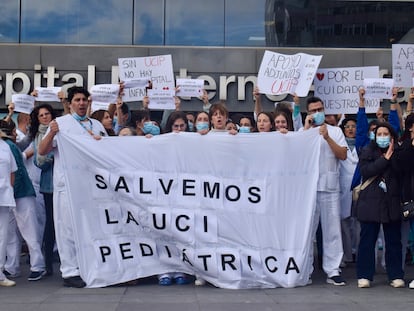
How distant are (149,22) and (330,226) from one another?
10.9 meters

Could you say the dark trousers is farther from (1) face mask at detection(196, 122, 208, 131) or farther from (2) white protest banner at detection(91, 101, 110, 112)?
(2) white protest banner at detection(91, 101, 110, 112)

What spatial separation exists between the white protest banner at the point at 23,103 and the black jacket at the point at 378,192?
4.62 metres

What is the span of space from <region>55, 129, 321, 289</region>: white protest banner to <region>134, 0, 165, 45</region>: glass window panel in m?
10.1

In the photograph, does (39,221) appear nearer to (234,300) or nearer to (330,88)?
(234,300)

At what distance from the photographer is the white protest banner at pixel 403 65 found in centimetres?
839

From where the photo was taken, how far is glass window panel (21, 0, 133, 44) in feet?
54.1

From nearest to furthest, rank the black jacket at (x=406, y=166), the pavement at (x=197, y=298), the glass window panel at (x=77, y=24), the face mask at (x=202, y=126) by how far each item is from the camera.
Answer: the pavement at (x=197, y=298), the black jacket at (x=406, y=166), the face mask at (x=202, y=126), the glass window panel at (x=77, y=24)

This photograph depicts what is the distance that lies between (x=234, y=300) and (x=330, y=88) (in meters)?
3.39

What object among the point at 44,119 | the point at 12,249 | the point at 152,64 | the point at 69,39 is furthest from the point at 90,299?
the point at 69,39

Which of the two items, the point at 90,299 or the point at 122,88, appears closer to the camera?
the point at 90,299

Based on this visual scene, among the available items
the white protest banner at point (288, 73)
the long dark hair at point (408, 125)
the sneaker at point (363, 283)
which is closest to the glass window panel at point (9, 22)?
the white protest banner at point (288, 73)

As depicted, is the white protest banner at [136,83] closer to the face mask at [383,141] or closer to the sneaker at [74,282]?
the sneaker at [74,282]

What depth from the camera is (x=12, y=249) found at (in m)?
7.43

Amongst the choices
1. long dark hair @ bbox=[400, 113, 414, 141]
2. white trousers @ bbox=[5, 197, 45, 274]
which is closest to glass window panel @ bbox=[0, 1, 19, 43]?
white trousers @ bbox=[5, 197, 45, 274]
